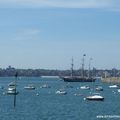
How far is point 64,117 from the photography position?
9862 centimetres

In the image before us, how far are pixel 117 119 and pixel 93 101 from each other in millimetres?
51636

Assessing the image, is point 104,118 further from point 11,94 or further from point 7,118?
point 11,94

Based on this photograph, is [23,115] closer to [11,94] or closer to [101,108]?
[101,108]

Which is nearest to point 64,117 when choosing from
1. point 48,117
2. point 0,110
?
point 48,117

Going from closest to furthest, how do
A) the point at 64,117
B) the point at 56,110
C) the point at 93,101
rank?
the point at 64,117
the point at 56,110
the point at 93,101

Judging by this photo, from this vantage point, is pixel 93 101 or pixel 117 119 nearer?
pixel 117 119

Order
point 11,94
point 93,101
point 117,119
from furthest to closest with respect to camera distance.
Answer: point 11,94, point 93,101, point 117,119

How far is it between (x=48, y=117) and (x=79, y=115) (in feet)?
23.2

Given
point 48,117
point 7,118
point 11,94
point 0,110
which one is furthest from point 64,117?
point 11,94

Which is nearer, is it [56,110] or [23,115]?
[23,115]

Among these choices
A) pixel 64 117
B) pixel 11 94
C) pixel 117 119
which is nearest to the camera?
pixel 117 119

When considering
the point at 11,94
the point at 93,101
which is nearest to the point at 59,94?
the point at 11,94

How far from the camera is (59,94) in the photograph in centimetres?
18175

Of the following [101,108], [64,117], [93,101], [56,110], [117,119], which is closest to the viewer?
[117,119]
